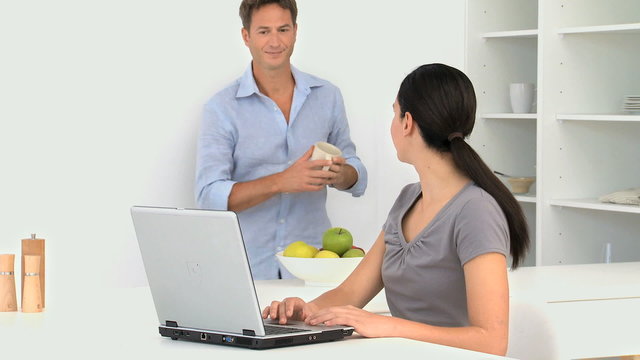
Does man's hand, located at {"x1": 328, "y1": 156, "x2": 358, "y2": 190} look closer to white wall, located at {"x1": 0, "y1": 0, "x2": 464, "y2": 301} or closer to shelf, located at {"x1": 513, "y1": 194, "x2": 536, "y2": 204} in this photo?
white wall, located at {"x1": 0, "y1": 0, "x2": 464, "y2": 301}

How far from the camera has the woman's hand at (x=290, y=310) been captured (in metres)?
2.19

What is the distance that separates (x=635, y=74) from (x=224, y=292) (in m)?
2.88

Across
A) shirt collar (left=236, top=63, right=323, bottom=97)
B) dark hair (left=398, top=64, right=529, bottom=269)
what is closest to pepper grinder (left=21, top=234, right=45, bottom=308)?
dark hair (left=398, top=64, right=529, bottom=269)

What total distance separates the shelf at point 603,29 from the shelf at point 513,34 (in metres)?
0.14

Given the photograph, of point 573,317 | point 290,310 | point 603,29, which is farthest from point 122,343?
point 603,29

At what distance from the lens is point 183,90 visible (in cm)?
395

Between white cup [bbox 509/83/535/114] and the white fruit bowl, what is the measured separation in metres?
1.82

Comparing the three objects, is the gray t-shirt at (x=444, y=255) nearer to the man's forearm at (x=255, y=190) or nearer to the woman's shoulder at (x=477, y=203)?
the woman's shoulder at (x=477, y=203)

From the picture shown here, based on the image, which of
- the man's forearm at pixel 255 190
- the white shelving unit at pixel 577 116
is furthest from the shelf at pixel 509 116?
the man's forearm at pixel 255 190

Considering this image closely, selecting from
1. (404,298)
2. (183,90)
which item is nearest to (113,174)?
(183,90)

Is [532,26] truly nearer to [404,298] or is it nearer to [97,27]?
[97,27]

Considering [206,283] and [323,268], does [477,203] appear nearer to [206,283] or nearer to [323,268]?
[206,283]

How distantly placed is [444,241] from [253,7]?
1.70 metres

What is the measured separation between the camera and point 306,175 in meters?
3.44
